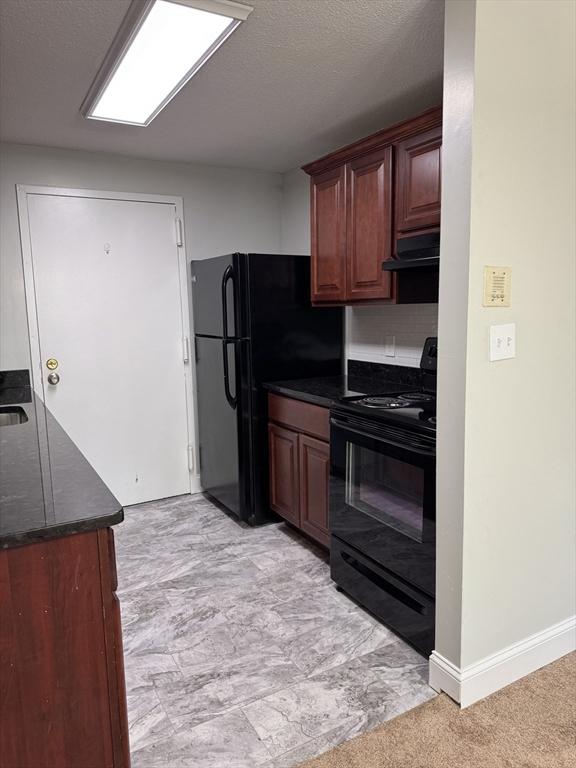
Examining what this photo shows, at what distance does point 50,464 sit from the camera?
1.54 meters

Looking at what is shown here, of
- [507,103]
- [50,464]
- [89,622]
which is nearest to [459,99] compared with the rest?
[507,103]

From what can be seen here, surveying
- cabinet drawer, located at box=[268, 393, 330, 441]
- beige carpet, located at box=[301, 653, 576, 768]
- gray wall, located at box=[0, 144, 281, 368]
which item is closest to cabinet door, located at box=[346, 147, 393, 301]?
cabinet drawer, located at box=[268, 393, 330, 441]

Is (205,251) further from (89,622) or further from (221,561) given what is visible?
(89,622)

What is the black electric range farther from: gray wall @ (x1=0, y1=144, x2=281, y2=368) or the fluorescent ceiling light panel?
gray wall @ (x1=0, y1=144, x2=281, y2=368)

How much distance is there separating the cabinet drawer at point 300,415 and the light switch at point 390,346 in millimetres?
668

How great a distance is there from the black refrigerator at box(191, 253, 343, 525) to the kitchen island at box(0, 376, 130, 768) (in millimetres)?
2051

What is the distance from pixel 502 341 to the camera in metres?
1.81

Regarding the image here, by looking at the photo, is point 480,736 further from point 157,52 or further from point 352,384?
point 157,52

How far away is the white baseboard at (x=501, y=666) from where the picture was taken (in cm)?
189

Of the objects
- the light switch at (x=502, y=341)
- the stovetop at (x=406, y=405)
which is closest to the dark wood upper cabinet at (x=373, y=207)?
the stovetop at (x=406, y=405)

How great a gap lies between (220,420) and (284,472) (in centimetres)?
62

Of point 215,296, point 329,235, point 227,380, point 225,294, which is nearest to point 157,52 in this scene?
point 329,235

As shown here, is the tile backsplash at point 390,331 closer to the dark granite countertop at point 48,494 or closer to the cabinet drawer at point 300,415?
the cabinet drawer at point 300,415

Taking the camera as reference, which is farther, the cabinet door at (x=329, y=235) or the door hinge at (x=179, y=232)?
the door hinge at (x=179, y=232)
